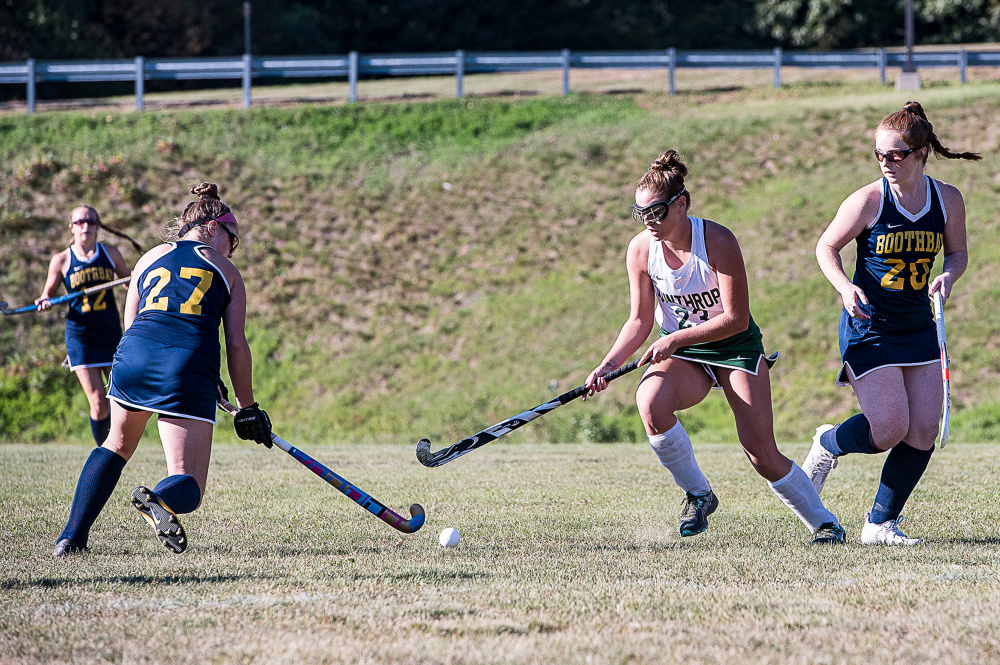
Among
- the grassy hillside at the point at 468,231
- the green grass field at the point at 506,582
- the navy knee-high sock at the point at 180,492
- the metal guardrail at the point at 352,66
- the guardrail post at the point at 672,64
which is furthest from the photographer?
the guardrail post at the point at 672,64

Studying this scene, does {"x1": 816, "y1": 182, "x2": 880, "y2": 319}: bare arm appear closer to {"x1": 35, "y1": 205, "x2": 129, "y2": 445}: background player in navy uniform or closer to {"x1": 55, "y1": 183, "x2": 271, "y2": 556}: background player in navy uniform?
{"x1": 55, "y1": 183, "x2": 271, "y2": 556}: background player in navy uniform

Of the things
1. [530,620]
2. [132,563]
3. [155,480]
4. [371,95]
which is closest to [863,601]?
[530,620]

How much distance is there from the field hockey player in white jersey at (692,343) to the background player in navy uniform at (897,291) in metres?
0.45

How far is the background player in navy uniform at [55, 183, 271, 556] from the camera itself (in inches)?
182

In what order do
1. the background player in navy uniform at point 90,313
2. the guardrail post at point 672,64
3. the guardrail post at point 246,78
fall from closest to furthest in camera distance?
the background player in navy uniform at point 90,313, the guardrail post at point 246,78, the guardrail post at point 672,64

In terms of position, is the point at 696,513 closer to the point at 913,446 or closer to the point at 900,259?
the point at 913,446

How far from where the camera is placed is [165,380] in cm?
463

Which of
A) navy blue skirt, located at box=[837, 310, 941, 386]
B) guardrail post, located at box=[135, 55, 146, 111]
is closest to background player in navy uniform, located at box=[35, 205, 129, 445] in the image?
navy blue skirt, located at box=[837, 310, 941, 386]

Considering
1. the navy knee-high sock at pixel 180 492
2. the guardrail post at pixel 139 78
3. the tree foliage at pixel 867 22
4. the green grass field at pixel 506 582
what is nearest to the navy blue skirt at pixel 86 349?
the green grass field at pixel 506 582

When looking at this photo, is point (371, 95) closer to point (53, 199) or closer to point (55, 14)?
point (53, 199)

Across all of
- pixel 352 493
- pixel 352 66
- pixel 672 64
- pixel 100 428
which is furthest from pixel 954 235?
pixel 672 64

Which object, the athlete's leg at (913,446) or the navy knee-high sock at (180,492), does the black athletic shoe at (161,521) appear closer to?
the navy knee-high sock at (180,492)

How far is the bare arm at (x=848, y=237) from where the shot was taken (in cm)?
497

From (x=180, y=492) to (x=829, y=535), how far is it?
3118 mm
